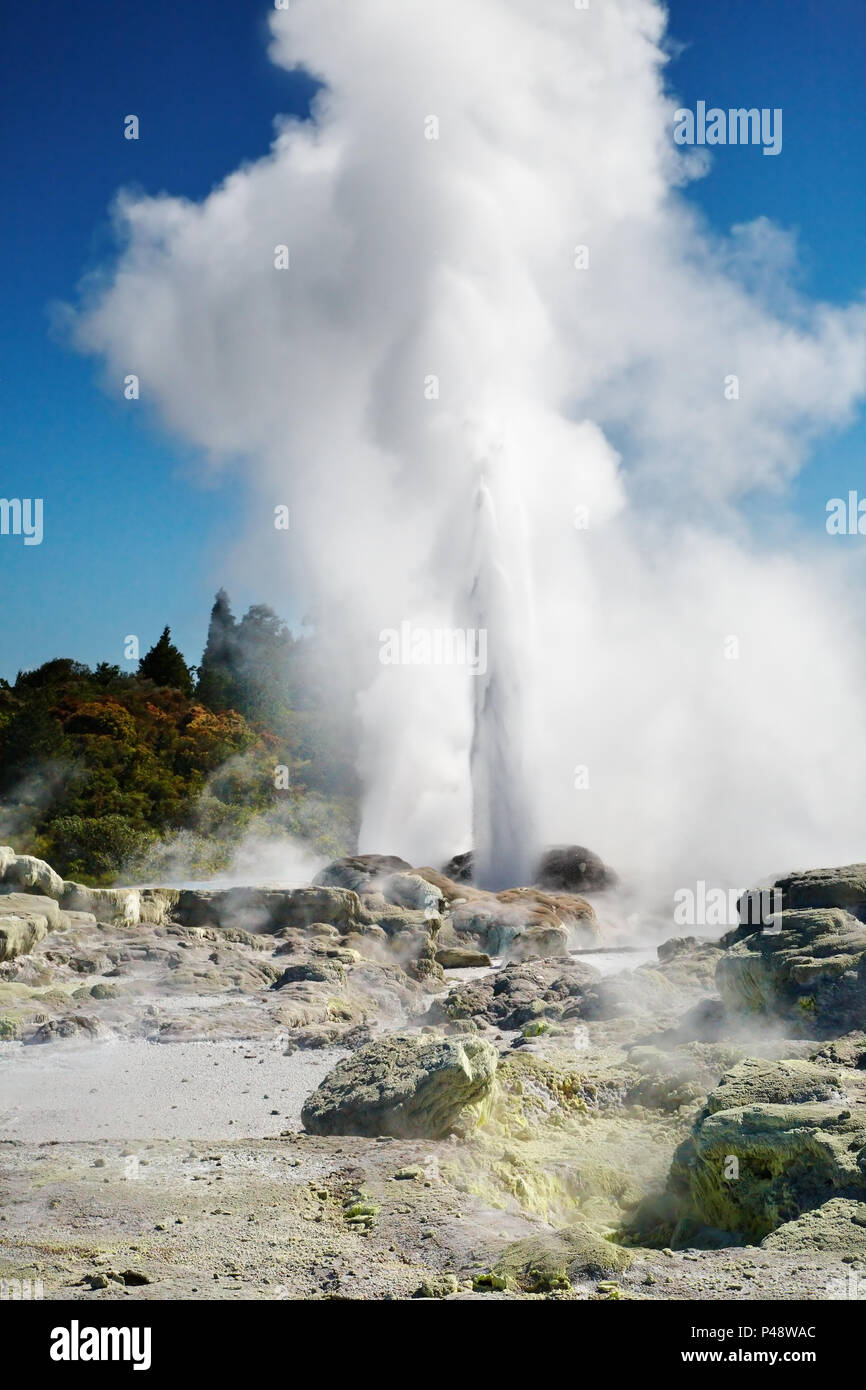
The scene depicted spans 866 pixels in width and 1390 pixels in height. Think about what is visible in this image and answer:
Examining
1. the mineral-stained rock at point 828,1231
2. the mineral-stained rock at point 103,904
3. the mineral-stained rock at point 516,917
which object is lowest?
the mineral-stained rock at point 828,1231

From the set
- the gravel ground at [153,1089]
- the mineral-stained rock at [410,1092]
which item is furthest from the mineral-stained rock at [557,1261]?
the gravel ground at [153,1089]

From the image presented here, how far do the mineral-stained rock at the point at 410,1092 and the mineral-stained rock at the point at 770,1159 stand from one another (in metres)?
1.60

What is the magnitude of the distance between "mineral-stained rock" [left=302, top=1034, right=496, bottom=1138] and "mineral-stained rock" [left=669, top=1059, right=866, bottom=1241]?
160cm

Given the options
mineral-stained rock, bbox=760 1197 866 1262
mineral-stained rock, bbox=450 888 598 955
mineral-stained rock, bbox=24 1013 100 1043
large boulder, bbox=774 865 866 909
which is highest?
large boulder, bbox=774 865 866 909

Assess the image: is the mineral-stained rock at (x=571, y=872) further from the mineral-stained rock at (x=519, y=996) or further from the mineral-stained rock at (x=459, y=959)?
the mineral-stained rock at (x=519, y=996)

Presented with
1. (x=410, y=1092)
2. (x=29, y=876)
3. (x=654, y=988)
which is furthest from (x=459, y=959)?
(x=410, y=1092)

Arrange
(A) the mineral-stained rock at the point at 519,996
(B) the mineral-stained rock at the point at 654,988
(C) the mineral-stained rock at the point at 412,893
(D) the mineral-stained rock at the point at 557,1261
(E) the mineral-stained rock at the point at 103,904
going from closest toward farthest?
1. (D) the mineral-stained rock at the point at 557,1261
2. (B) the mineral-stained rock at the point at 654,988
3. (A) the mineral-stained rock at the point at 519,996
4. (E) the mineral-stained rock at the point at 103,904
5. (C) the mineral-stained rock at the point at 412,893

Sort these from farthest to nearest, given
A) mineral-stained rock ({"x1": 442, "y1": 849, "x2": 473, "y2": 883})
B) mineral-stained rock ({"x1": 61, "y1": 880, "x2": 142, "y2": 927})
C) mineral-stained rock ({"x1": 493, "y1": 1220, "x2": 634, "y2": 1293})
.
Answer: mineral-stained rock ({"x1": 442, "y1": 849, "x2": 473, "y2": 883}) → mineral-stained rock ({"x1": 61, "y1": 880, "x2": 142, "y2": 927}) → mineral-stained rock ({"x1": 493, "y1": 1220, "x2": 634, "y2": 1293})

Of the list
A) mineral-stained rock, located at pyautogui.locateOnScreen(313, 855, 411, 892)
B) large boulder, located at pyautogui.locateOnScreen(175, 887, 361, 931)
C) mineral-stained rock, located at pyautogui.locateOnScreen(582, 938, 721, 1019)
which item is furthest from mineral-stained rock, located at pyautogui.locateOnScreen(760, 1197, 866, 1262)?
mineral-stained rock, located at pyautogui.locateOnScreen(313, 855, 411, 892)

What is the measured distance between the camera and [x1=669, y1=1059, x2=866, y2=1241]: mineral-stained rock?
497 centimetres

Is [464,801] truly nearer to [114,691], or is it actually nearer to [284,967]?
[114,691]

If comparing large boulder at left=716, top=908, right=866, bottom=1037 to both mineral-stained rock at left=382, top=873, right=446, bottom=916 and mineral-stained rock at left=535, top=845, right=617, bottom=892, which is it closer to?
mineral-stained rock at left=382, top=873, right=446, bottom=916

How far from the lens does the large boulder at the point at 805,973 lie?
8.97 metres

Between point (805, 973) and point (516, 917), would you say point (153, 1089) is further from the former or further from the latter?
point (516, 917)
